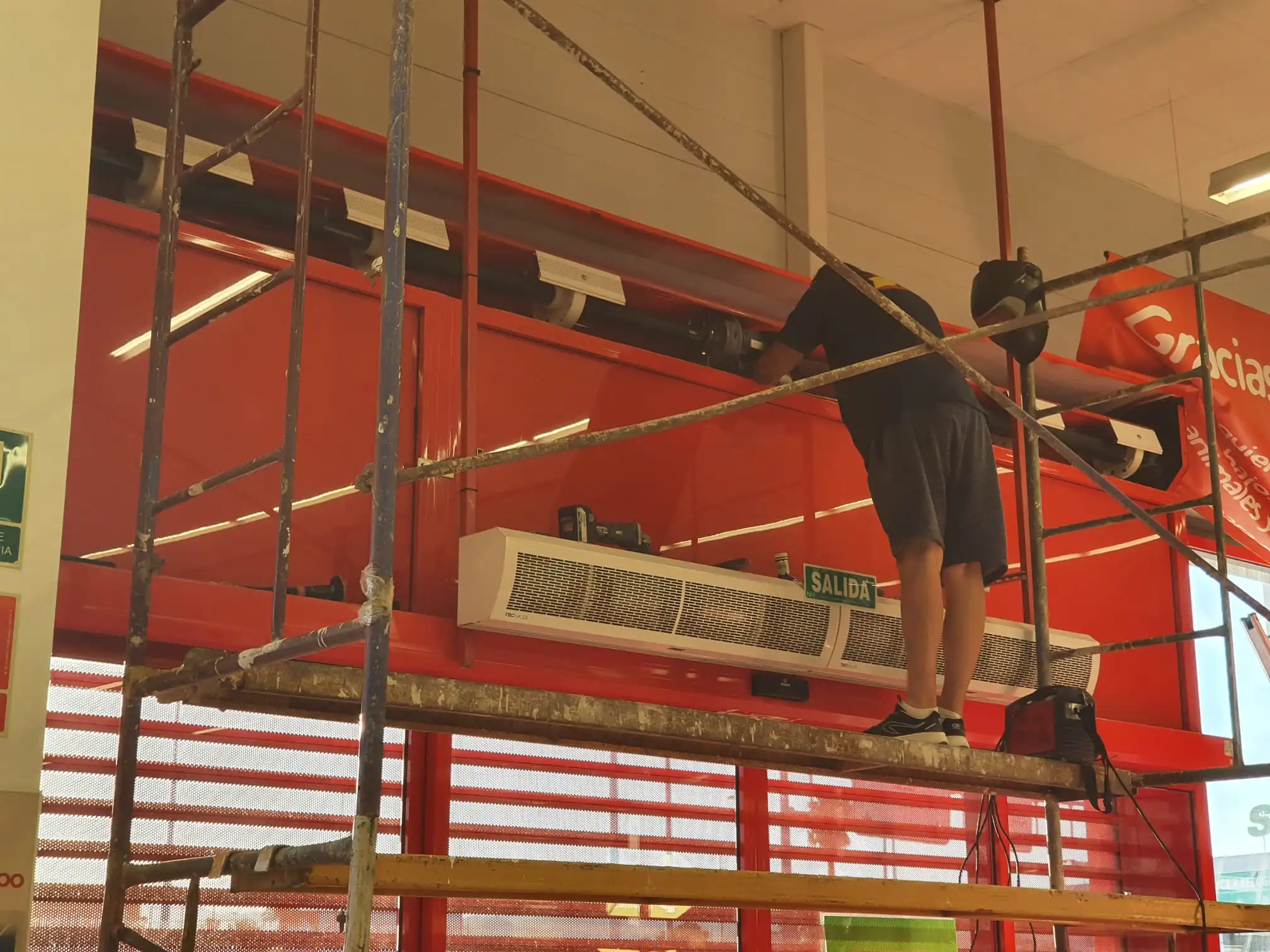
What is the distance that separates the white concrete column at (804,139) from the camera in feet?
17.4

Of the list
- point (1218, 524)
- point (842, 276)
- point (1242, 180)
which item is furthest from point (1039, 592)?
point (1242, 180)

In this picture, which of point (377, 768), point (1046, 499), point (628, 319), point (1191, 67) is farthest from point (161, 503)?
point (1191, 67)

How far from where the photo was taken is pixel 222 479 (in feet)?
Result: 8.41

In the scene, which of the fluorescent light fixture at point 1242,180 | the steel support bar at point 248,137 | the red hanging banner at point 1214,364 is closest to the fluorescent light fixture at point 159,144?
the steel support bar at point 248,137

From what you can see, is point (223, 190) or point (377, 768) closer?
point (377, 768)

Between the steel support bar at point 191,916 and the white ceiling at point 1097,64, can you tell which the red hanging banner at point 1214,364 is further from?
the steel support bar at point 191,916

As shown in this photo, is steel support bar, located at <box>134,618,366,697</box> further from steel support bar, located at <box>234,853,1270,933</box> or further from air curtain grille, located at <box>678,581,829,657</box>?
air curtain grille, located at <box>678,581,829,657</box>

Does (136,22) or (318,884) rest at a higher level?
(136,22)

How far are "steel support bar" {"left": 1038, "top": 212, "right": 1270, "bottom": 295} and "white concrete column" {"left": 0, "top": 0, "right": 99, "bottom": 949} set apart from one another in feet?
7.36

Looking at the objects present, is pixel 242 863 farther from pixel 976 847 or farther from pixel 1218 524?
pixel 976 847

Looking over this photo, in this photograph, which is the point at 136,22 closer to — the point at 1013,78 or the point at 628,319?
the point at 628,319

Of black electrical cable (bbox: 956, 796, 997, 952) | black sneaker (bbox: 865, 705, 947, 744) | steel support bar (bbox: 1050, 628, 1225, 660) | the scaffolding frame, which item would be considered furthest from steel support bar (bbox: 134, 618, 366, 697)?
black electrical cable (bbox: 956, 796, 997, 952)

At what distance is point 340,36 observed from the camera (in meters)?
4.45

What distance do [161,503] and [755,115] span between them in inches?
132
